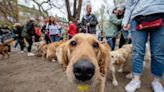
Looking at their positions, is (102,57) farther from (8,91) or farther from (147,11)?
(8,91)

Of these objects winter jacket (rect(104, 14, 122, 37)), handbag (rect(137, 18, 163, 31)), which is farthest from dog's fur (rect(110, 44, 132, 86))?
handbag (rect(137, 18, 163, 31))

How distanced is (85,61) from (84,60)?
0.03 m

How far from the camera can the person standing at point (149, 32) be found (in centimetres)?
301

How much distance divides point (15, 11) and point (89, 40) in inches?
1104

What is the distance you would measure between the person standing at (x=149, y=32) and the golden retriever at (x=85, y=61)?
0.80 m

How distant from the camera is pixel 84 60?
6.25 feet

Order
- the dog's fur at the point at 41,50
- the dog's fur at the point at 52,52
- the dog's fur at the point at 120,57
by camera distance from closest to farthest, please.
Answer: the dog's fur at the point at 120,57 → the dog's fur at the point at 52,52 → the dog's fur at the point at 41,50

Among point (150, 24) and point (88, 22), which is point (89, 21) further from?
point (150, 24)

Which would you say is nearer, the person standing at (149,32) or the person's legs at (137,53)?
the person standing at (149,32)

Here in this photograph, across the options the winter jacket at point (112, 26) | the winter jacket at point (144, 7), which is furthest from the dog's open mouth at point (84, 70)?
the winter jacket at point (112, 26)

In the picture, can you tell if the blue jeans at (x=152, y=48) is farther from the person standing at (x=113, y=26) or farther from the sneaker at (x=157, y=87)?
the person standing at (x=113, y=26)

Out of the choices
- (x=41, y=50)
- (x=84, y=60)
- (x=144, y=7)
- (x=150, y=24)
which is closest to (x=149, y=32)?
(x=150, y=24)

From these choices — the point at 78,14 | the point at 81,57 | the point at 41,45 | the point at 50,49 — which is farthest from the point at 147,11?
the point at 78,14

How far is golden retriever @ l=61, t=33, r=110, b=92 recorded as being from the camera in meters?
1.88
